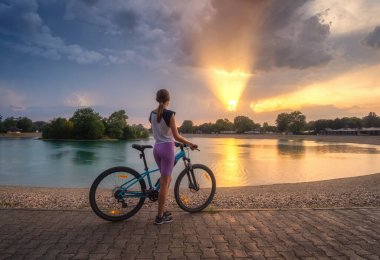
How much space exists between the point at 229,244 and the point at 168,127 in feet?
7.18

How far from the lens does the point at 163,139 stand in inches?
221

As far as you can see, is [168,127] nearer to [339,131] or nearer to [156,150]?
[156,150]

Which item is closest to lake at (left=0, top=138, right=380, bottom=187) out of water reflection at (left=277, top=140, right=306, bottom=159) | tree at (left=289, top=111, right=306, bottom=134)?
water reflection at (left=277, top=140, right=306, bottom=159)

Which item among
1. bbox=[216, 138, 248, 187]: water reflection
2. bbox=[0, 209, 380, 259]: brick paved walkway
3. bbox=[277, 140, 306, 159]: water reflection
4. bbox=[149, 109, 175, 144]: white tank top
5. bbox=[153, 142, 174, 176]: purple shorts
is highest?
bbox=[149, 109, 175, 144]: white tank top

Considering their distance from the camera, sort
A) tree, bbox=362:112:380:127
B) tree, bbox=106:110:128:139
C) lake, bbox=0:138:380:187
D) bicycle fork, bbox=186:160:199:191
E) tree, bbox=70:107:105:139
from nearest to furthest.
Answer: bicycle fork, bbox=186:160:199:191
lake, bbox=0:138:380:187
tree, bbox=70:107:105:139
tree, bbox=106:110:128:139
tree, bbox=362:112:380:127

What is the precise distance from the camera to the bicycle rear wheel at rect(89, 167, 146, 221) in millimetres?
5664

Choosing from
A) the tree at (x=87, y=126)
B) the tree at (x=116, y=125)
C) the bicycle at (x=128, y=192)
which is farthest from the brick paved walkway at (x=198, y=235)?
the tree at (x=116, y=125)

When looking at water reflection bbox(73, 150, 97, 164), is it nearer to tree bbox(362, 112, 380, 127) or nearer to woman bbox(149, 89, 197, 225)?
woman bbox(149, 89, 197, 225)

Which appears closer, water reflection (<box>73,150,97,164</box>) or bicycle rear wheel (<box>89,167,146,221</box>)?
bicycle rear wheel (<box>89,167,146,221</box>)

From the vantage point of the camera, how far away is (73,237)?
4.84 m

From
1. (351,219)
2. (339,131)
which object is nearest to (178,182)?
(351,219)

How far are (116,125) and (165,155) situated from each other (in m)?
129

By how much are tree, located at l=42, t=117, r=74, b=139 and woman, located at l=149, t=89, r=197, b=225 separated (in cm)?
12935

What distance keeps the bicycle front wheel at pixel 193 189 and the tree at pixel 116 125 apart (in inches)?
5021
